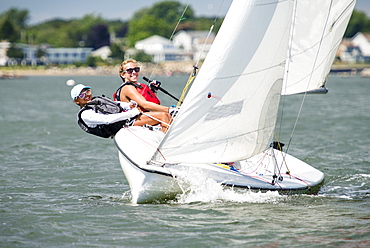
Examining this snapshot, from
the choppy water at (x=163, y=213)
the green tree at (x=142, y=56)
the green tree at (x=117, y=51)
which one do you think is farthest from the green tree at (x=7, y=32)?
the choppy water at (x=163, y=213)

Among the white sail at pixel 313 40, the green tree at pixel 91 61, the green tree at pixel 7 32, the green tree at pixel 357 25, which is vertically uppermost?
the white sail at pixel 313 40

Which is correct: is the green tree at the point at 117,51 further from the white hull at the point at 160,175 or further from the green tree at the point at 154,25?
the white hull at the point at 160,175

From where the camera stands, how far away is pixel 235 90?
750cm

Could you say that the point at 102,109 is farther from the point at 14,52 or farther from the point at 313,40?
the point at 14,52

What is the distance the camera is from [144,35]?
129 meters

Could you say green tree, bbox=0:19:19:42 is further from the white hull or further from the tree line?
the white hull

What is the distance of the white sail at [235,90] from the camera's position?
24.1ft

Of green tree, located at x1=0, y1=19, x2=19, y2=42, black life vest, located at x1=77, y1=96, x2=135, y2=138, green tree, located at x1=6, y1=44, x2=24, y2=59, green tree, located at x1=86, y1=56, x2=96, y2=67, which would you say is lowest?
green tree, located at x1=86, y1=56, x2=96, y2=67

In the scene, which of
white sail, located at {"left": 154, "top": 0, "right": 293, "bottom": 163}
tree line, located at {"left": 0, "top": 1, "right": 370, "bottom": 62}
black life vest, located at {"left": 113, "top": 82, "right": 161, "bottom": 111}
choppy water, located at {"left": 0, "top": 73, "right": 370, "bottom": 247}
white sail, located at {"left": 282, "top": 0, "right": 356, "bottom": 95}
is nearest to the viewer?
choppy water, located at {"left": 0, "top": 73, "right": 370, "bottom": 247}

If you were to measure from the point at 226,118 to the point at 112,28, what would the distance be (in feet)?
510

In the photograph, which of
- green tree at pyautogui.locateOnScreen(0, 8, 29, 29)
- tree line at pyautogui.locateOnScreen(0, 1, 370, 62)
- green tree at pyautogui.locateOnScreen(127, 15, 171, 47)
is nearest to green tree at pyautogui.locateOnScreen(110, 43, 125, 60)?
tree line at pyautogui.locateOnScreen(0, 1, 370, 62)

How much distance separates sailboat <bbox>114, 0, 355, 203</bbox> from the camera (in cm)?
736

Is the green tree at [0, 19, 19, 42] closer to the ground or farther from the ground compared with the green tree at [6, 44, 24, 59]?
farther from the ground

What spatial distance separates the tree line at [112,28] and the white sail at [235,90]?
11296 cm
